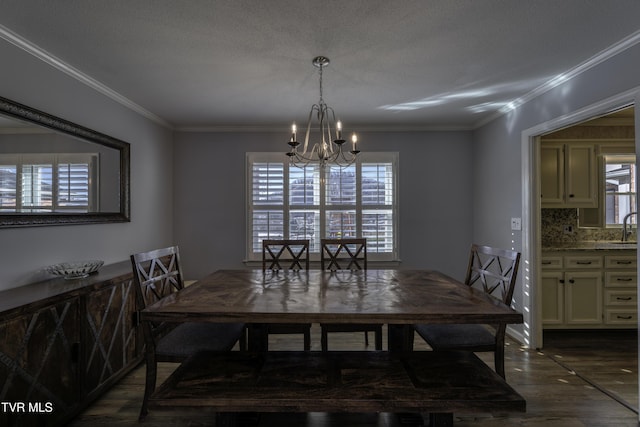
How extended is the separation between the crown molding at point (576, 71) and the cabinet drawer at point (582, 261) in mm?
1665

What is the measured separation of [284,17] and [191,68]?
3.34 feet

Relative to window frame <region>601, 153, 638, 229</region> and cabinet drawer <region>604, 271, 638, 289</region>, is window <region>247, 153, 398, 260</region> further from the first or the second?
window frame <region>601, 153, 638, 229</region>

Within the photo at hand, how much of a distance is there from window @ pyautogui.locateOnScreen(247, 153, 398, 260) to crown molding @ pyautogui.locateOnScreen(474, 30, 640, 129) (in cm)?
142

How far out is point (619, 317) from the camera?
322 centimetres

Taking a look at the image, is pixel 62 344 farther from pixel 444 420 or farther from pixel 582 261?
pixel 582 261

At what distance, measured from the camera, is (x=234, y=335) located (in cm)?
207

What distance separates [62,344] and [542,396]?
3142mm

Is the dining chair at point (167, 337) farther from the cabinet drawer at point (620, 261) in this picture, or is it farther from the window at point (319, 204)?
the cabinet drawer at point (620, 261)

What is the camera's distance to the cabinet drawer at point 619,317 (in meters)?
3.20

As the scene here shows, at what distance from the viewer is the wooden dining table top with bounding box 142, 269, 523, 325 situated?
151 cm

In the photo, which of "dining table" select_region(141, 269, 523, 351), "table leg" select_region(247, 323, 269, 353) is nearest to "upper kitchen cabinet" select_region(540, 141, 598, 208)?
"dining table" select_region(141, 269, 523, 351)

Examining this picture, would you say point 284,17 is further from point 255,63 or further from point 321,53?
point 255,63

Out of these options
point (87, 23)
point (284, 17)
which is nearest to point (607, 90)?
point (284, 17)

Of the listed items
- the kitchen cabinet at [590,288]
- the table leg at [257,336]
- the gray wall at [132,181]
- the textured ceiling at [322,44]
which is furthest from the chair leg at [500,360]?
the gray wall at [132,181]
